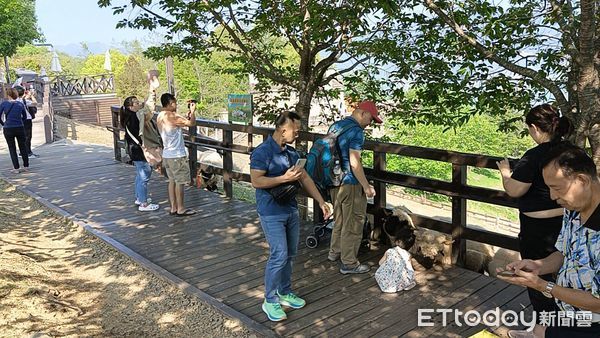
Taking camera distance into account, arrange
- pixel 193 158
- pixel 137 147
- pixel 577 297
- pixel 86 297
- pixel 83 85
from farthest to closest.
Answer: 1. pixel 83 85
2. pixel 193 158
3. pixel 137 147
4. pixel 86 297
5. pixel 577 297

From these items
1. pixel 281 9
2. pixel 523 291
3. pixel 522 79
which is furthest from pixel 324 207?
pixel 281 9

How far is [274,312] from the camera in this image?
12.4 feet

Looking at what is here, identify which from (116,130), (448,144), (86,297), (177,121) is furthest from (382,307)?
(448,144)

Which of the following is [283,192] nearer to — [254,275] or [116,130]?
[254,275]

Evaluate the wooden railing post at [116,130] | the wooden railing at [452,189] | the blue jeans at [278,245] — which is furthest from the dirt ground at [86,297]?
the wooden railing post at [116,130]

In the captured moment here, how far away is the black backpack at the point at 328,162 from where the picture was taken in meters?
4.43

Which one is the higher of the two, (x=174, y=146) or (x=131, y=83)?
(x=131, y=83)

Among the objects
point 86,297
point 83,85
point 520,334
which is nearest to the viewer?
point 520,334

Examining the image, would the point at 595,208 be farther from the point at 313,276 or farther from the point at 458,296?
the point at 313,276

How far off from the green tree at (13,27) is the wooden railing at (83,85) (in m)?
2.91

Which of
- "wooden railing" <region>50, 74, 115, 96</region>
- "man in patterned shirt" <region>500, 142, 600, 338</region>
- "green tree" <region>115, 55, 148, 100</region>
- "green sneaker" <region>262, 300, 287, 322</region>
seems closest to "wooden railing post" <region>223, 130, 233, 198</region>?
"green sneaker" <region>262, 300, 287, 322</region>

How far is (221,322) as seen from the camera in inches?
151

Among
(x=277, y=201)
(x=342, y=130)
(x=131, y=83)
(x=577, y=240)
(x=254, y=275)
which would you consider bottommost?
(x=254, y=275)

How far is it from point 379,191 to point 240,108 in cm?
266
